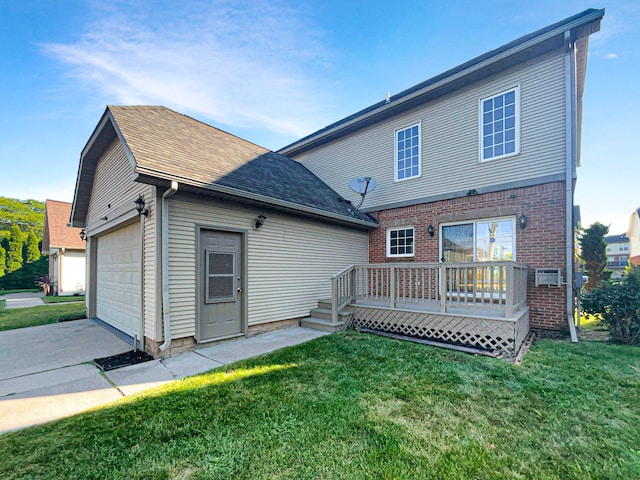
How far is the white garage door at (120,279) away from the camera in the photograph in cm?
588

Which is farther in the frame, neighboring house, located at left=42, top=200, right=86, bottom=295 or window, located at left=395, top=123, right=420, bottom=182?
neighboring house, located at left=42, top=200, right=86, bottom=295

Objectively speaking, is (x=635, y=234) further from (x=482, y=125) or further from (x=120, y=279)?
(x=120, y=279)

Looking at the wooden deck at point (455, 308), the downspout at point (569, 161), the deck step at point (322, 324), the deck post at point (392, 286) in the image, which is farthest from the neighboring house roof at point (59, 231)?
the downspout at point (569, 161)

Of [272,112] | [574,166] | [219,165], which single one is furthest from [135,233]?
[574,166]

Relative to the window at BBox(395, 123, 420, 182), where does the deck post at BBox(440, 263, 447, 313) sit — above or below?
below

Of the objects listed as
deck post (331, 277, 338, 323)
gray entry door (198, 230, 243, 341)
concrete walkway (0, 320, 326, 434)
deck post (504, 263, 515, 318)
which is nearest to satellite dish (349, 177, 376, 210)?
deck post (331, 277, 338, 323)

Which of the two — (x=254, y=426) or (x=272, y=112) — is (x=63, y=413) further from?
(x=272, y=112)

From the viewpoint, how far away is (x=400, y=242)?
8.92 meters

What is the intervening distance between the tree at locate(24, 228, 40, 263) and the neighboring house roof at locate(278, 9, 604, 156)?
2675 centimetres

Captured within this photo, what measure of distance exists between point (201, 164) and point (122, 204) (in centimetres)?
213

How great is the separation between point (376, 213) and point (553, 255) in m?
4.71

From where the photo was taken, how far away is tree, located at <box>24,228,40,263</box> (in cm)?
2298

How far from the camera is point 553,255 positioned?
20.6ft

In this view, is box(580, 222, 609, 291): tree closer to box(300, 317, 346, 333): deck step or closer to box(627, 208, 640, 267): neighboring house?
box(300, 317, 346, 333): deck step
